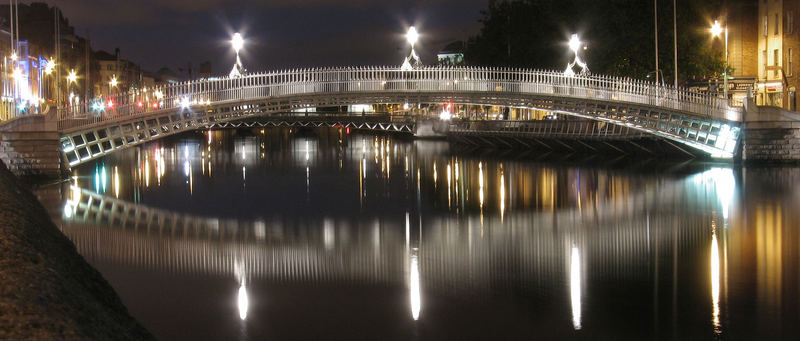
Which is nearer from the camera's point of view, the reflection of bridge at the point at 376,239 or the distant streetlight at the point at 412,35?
the reflection of bridge at the point at 376,239

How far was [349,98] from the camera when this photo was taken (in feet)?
146

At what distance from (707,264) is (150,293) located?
1184 centimetres

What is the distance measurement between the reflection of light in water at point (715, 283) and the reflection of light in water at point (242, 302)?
782 centimetres

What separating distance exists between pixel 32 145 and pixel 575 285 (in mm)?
29736

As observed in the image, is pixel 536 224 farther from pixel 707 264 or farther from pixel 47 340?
pixel 47 340

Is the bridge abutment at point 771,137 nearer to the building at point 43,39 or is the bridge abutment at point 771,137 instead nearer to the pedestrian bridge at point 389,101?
the pedestrian bridge at point 389,101

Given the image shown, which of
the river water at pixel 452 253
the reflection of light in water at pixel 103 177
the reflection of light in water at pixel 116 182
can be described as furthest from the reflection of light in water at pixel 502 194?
the reflection of light in water at pixel 103 177

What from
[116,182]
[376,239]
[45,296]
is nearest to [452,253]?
[376,239]

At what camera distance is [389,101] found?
4459 centimetres

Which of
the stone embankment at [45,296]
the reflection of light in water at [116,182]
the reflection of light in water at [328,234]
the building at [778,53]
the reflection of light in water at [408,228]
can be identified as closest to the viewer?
the stone embankment at [45,296]

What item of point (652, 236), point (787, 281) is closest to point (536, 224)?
point (652, 236)

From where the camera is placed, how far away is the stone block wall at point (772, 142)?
4575 centimetres

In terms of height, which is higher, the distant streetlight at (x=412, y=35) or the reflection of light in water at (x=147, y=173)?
the distant streetlight at (x=412, y=35)

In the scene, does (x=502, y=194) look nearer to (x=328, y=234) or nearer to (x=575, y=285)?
(x=328, y=234)
